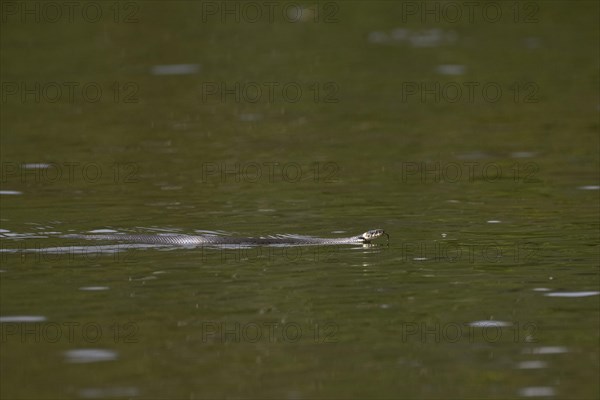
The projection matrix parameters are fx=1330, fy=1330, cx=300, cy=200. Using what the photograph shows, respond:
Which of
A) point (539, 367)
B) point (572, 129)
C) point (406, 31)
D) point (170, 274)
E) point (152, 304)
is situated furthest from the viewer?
point (406, 31)

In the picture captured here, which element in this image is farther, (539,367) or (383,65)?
(383,65)

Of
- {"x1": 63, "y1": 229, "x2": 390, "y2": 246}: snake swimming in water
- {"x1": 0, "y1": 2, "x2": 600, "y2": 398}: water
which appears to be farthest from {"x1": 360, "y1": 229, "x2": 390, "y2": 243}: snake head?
{"x1": 0, "y1": 2, "x2": 600, "y2": 398}: water

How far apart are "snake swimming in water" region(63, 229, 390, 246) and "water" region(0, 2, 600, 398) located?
0.23 meters

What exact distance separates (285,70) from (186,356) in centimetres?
2576

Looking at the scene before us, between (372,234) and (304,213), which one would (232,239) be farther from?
(304,213)

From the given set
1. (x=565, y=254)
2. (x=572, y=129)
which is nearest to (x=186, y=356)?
(x=565, y=254)

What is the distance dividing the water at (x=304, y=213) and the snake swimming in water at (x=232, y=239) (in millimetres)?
228

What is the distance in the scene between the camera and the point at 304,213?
70.8 ft

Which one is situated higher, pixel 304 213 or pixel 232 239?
pixel 304 213

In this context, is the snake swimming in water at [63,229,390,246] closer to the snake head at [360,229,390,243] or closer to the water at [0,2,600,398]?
the snake head at [360,229,390,243]

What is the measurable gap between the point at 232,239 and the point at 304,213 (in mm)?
2759

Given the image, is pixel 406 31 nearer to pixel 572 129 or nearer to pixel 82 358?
pixel 572 129

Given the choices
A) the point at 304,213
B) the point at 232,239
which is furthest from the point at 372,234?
the point at 304,213

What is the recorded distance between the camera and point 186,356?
13898 millimetres
